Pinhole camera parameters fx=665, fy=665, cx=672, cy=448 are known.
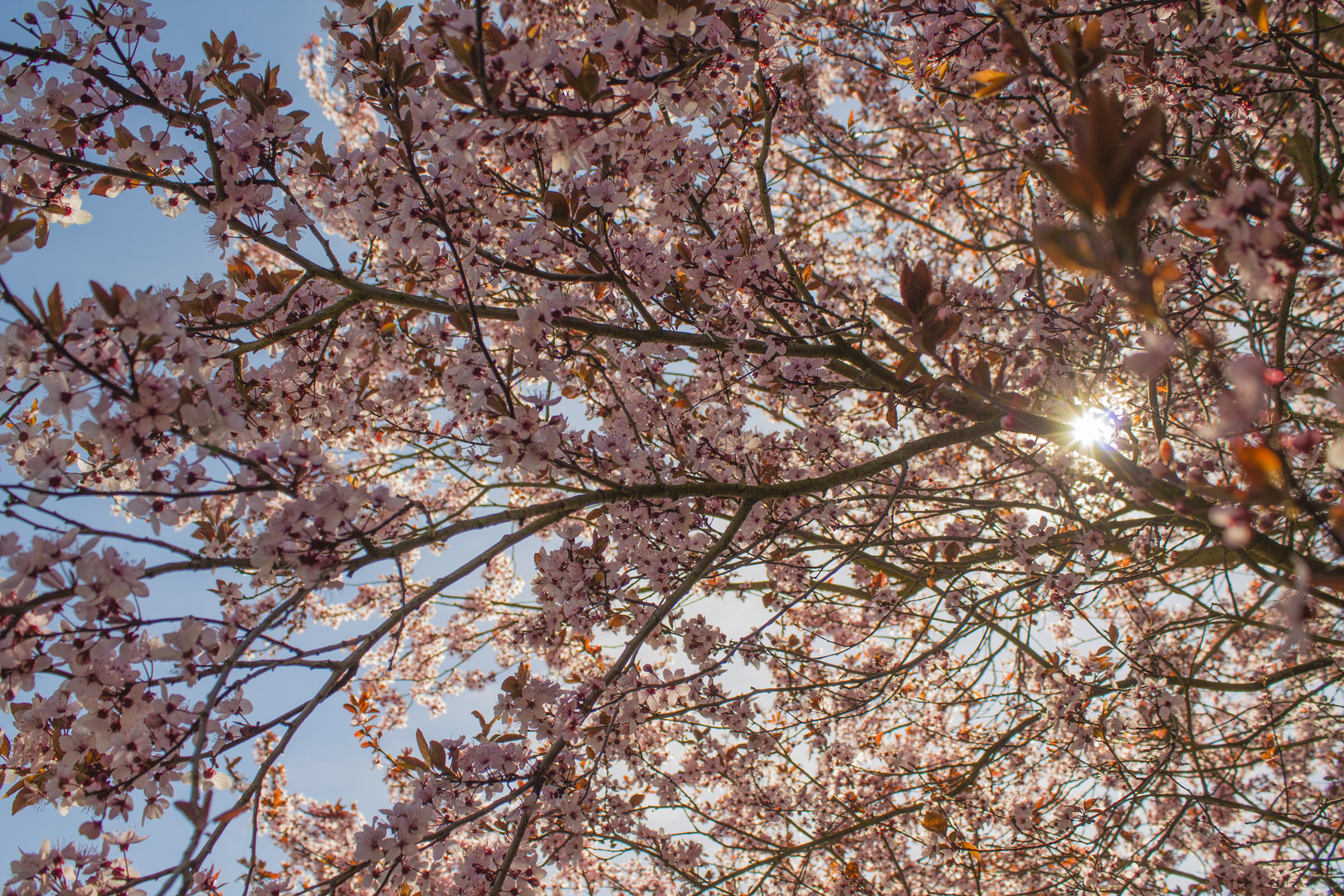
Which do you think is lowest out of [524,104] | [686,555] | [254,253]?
[686,555]

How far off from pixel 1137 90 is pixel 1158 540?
2300mm

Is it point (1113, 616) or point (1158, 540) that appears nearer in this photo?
point (1158, 540)

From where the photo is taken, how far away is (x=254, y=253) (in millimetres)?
6367

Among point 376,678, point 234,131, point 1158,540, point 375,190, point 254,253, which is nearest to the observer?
point 234,131

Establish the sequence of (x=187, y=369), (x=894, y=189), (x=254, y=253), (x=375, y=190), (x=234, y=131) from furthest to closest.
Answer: (x=254, y=253) < (x=894, y=189) < (x=375, y=190) < (x=234, y=131) < (x=187, y=369)

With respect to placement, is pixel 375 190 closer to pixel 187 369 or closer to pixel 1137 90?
pixel 187 369

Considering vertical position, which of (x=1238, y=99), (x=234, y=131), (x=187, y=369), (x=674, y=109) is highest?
(x=1238, y=99)

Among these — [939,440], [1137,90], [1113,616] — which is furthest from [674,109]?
[1113,616]

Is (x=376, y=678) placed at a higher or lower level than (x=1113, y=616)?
lower

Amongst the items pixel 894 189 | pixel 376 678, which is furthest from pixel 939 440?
pixel 376 678

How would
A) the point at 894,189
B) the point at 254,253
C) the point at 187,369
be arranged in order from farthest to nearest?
the point at 254,253 → the point at 894,189 → the point at 187,369

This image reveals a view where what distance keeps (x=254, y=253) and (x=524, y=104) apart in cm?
579

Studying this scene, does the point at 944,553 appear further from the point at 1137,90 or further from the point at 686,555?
the point at 1137,90

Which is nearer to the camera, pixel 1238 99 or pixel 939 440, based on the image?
pixel 939 440
